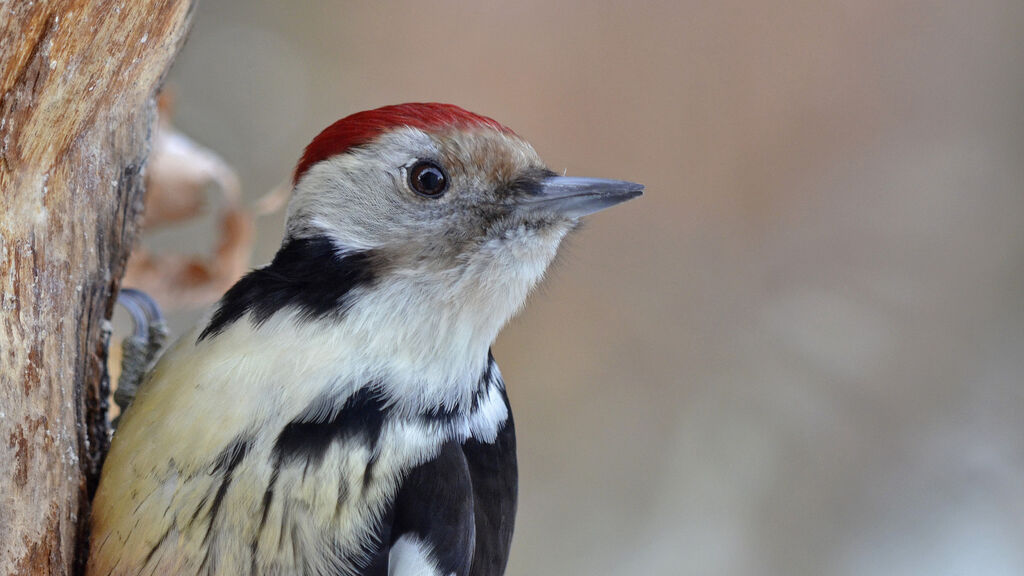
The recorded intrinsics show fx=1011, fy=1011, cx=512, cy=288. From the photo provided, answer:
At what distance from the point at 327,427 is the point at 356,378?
0.07 meters

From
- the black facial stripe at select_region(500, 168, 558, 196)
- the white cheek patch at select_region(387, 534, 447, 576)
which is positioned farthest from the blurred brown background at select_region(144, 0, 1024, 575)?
the white cheek patch at select_region(387, 534, 447, 576)

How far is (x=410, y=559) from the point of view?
1.34 meters

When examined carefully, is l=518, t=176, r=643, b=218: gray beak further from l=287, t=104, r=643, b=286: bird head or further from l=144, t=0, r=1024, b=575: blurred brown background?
l=144, t=0, r=1024, b=575: blurred brown background

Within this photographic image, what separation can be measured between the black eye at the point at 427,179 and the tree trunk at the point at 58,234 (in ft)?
1.20

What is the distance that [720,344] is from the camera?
377cm

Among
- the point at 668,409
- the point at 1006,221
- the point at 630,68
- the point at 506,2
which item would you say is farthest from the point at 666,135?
the point at 1006,221

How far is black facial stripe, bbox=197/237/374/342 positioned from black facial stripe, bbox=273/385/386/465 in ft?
0.40

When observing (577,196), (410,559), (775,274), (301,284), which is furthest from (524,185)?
(775,274)

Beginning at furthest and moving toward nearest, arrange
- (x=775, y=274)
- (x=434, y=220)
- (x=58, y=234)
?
(x=775, y=274), (x=434, y=220), (x=58, y=234)

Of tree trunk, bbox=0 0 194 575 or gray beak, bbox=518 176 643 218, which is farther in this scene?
gray beak, bbox=518 176 643 218

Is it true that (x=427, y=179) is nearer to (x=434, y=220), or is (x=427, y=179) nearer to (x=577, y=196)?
(x=434, y=220)

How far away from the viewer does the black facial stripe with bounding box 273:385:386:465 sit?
4.03 feet

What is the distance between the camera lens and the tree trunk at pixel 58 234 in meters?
1.11

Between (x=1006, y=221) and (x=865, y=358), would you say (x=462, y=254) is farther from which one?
(x=1006, y=221)
